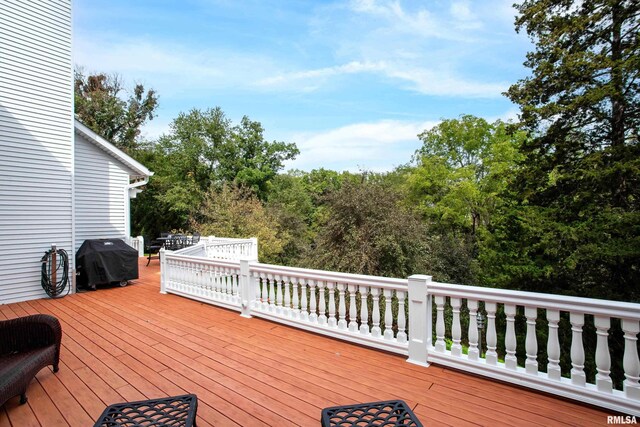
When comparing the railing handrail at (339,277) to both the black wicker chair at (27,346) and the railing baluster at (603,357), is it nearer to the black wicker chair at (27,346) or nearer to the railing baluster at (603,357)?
the railing baluster at (603,357)

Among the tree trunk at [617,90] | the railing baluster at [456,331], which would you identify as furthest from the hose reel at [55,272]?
the tree trunk at [617,90]

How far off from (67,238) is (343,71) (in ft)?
33.1

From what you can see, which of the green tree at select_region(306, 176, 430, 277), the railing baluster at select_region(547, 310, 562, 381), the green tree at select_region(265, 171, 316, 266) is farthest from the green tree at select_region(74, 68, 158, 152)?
the railing baluster at select_region(547, 310, 562, 381)

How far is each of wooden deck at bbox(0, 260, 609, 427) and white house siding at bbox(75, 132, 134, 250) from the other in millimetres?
4472

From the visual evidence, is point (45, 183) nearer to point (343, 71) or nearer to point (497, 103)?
point (343, 71)

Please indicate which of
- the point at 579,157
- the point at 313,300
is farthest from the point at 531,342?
the point at 579,157

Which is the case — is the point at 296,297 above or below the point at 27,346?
above

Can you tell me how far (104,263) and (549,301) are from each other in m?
7.87

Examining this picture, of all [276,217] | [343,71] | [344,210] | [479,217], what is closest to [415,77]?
[343,71]

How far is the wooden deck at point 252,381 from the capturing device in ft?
7.30

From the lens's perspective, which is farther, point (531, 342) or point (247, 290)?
point (247, 290)

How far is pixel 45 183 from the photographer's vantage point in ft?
20.1

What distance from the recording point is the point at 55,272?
6.05 m

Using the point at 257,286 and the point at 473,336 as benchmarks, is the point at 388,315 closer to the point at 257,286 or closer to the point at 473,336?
the point at 473,336
